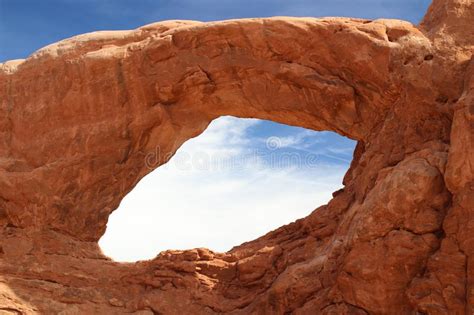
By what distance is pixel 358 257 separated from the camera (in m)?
8.77

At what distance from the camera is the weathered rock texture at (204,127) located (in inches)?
365

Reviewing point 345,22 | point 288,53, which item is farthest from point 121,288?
point 345,22

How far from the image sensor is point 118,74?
11.4m

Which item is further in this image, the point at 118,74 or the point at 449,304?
the point at 118,74

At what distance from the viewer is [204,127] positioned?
11.8 m

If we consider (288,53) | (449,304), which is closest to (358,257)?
(449,304)

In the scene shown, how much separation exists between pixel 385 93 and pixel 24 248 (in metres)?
6.50

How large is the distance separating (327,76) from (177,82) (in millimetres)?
2595

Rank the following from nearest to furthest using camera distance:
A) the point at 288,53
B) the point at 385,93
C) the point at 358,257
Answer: the point at 358,257
the point at 385,93
the point at 288,53

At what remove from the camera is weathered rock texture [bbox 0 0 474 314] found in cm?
928

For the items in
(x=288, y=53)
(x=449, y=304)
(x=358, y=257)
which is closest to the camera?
(x=449, y=304)

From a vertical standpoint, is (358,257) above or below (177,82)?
below

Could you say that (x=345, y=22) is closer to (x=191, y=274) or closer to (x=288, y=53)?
(x=288, y=53)

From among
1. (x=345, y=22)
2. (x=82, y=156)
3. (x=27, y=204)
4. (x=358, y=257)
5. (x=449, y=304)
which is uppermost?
(x=345, y=22)
